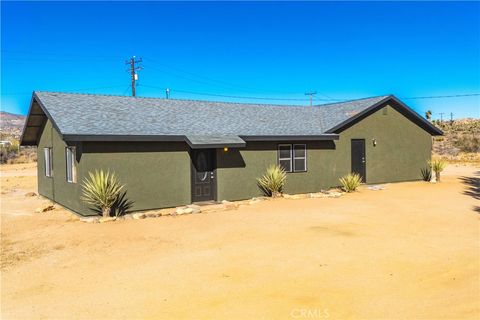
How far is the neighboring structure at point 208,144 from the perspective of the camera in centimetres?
1274

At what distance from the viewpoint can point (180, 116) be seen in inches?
632

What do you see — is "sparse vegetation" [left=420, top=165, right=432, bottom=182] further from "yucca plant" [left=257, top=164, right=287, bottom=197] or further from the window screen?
"yucca plant" [left=257, top=164, right=287, bottom=197]

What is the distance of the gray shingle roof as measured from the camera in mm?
12945

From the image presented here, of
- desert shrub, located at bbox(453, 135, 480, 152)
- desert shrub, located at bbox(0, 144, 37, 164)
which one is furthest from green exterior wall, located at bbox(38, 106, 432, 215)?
desert shrub, located at bbox(453, 135, 480, 152)

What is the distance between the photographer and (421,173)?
21.2m

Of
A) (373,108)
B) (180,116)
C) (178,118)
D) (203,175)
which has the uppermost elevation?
(373,108)

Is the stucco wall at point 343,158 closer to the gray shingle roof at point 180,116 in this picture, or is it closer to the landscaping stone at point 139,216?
the gray shingle roof at point 180,116

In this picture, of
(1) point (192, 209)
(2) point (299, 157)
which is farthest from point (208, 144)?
(2) point (299, 157)

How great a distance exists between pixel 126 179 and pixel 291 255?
7122 millimetres

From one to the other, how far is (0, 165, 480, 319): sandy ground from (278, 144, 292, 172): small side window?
4.48 m

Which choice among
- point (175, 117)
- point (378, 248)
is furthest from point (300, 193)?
point (378, 248)

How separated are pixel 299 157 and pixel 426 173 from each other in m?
8.62

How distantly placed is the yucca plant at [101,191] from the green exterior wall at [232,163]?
1.02 ft

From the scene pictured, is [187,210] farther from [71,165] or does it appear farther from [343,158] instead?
[343,158]
